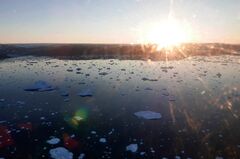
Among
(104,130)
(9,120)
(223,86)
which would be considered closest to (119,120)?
(104,130)

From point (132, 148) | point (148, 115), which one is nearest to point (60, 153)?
point (132, 148)

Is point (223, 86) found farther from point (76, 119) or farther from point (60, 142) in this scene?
point (60, 142)

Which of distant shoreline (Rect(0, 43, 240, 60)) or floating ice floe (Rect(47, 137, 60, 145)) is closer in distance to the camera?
floating ice floe (Rect(47, 137, 60, 145))

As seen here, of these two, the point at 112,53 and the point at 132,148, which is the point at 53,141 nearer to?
the point at 132,148

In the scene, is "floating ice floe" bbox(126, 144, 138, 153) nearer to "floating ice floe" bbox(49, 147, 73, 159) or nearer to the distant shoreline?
"floating ice floe" bbox(49, 147, 73, 159)

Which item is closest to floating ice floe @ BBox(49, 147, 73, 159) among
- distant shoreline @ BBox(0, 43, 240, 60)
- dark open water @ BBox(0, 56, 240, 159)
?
dark open water @ BBox(0, 56, 240, 159)

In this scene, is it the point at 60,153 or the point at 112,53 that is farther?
the point at 112,53

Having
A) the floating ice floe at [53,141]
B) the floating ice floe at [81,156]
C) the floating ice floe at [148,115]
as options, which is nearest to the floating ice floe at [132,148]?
the floating ice floe at [81,156]

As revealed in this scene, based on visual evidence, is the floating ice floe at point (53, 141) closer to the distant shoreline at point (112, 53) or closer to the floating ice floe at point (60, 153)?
the floating ice floe at point (60, 153)
